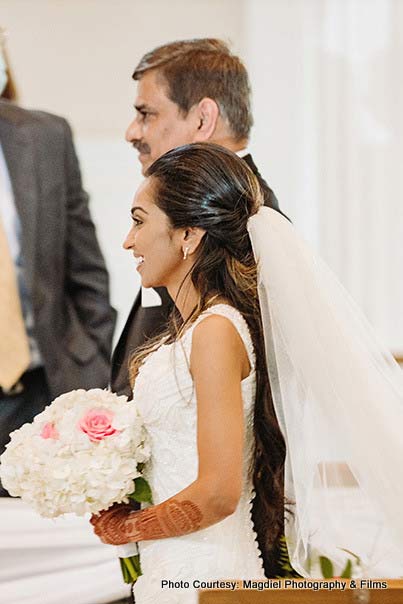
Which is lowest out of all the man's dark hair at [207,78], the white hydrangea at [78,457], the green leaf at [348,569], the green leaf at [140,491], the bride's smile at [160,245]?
the green leaf at [348,569]

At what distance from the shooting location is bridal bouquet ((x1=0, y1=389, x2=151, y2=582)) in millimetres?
2080

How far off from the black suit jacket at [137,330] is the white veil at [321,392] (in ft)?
1.62

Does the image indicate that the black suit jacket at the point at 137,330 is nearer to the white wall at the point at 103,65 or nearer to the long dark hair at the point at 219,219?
the long dark hair at the point at 219,219

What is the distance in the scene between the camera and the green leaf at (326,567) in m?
2.42

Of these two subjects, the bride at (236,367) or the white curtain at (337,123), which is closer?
the bride at (236,367)

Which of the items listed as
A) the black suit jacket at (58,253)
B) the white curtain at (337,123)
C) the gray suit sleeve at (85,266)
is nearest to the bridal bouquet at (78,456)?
the black suit jacket at (58,253)

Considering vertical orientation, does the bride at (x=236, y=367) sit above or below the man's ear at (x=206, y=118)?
below

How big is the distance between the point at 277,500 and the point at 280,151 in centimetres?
325

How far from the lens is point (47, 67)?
17.6 feet

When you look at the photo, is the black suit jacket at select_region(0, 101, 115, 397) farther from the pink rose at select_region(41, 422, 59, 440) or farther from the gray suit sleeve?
the pink rose at select_region(41, 422, 59, 440)

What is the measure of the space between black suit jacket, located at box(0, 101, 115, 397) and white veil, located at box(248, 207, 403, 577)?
5.10 feet

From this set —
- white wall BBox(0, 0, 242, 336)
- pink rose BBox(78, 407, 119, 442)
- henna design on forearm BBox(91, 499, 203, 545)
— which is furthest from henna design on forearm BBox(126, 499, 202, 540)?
white wall BBox(0, 0, 242, 336)

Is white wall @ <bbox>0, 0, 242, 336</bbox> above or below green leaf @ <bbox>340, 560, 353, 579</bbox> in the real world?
above

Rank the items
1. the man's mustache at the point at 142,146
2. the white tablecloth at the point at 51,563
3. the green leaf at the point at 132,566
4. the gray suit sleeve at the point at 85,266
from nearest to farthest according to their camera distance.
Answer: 1. the green leaf at the point at 132,566
2. the man's mustache at the point at 142,146
3. the white tablecloth at the point at 51,563
4. the gray suit sleeve at the point at 85,266
